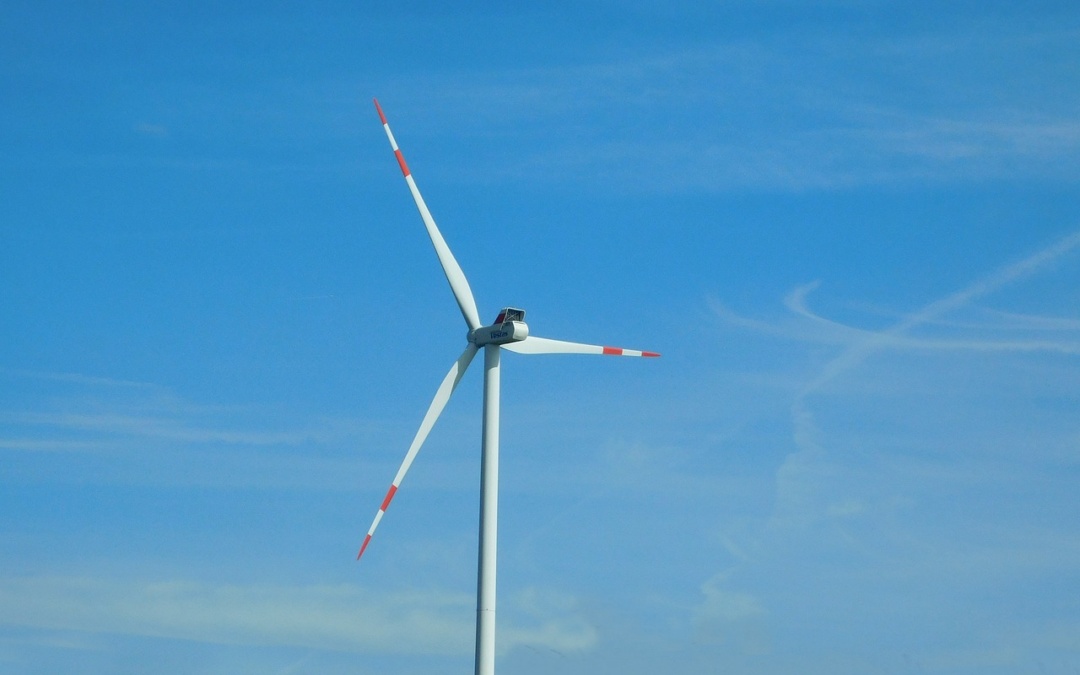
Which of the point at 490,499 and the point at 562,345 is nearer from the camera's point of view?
the point at 490,499

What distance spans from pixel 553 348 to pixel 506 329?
4.02 m

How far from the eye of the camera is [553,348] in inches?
3152

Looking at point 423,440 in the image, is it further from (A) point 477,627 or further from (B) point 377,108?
(B) point 377,108

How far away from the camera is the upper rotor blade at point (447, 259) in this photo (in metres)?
81.5

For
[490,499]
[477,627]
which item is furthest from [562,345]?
[477,627]

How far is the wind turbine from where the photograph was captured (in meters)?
74.3

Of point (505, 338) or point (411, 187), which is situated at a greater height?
point (411, 187)

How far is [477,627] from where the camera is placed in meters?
74.4

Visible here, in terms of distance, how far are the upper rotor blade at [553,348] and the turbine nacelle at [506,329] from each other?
0.55 meters

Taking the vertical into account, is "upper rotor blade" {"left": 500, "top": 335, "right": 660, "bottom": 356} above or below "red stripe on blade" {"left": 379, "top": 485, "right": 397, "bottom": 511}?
above

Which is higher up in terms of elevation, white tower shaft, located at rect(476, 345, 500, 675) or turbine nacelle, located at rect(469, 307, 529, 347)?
turbine nacelle, located at rect(469, 307, 529, 347)

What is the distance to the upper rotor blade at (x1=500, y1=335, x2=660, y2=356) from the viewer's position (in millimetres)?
78312

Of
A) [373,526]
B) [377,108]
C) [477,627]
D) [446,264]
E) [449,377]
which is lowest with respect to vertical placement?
[477,627]

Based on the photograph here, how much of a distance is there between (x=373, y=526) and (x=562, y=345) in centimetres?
1372
